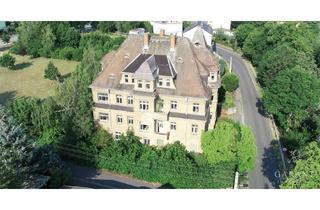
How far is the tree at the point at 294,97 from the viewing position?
4762 centimetres

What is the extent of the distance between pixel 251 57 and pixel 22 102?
53.6 meters

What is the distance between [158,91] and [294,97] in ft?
61.7

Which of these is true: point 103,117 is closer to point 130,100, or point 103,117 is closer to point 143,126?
point 130,100

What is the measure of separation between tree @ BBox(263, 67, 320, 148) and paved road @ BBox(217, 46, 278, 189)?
379 centimetres

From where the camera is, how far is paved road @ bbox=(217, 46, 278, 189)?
41731 millimetres

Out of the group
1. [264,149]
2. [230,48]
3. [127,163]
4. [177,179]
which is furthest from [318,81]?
[230,48]

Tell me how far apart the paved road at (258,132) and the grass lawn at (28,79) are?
3491cm

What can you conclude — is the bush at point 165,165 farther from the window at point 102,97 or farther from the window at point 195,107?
the window at point 102,97

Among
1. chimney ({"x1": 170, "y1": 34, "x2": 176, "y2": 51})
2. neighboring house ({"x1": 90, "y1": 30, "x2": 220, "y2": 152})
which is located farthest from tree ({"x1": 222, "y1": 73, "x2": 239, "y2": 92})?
chimney ({"x1": 170, "y1": 34, "x2": 176, "y2": 51})

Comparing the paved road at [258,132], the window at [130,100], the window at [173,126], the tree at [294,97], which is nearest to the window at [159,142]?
the window at [173,126]

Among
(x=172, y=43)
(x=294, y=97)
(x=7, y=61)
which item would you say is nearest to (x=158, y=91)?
(x=172, y=43)

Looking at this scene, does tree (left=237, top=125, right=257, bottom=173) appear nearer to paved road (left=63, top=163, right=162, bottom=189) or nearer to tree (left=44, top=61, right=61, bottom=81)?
paved road (left=63, top=163, right=162, bottom=189)

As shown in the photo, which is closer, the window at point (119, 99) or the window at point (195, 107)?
the window at point (195, 107)

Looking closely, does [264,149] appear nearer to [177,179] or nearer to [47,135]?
[177,179]
